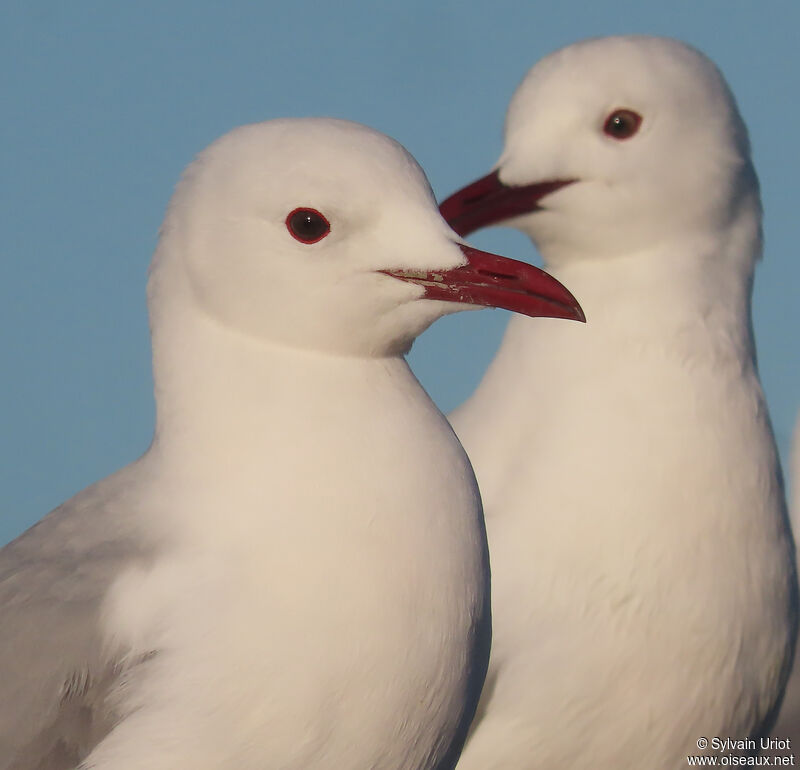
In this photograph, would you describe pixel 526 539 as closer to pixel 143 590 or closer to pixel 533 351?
pixel 533 351

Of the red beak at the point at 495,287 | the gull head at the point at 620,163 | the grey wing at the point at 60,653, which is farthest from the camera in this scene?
the gull head at the point at 620,163

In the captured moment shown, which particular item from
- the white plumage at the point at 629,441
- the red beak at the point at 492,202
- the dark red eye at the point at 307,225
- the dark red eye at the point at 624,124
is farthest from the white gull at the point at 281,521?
the dark red eye at the point at 624,124

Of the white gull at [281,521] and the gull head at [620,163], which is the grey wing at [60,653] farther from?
the gull head at [620,163]

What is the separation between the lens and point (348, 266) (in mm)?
3703

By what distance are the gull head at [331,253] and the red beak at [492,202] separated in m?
1.60

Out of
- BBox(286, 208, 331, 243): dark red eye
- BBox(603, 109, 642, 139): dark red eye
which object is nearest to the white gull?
BBox(286, 208, 331, 243): dark red eye

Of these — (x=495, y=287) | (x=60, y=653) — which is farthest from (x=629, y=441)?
(x=60, y=653)

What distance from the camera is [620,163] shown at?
5.30 metres

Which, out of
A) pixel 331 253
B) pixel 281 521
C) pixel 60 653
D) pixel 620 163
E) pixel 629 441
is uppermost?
pixel 331 253

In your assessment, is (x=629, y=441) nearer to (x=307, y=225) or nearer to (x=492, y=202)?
(x=492, y=202)

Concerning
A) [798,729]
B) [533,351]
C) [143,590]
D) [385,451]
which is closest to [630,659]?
[533,351]

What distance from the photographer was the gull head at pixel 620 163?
5.30 m

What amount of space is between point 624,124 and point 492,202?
0.51 m

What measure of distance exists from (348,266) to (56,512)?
3.27 feet
